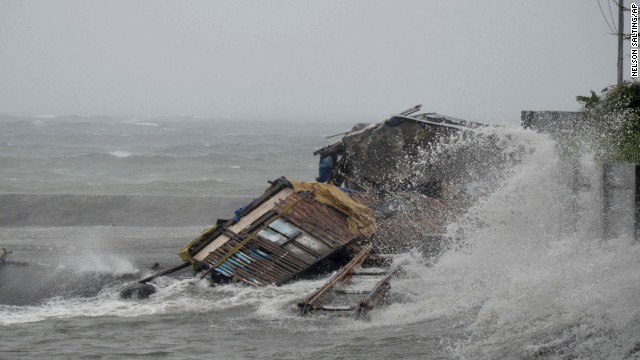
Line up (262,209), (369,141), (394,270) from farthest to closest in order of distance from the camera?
1. (369,141)
2. (262,209)
3. (394,270)

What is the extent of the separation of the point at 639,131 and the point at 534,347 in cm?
660

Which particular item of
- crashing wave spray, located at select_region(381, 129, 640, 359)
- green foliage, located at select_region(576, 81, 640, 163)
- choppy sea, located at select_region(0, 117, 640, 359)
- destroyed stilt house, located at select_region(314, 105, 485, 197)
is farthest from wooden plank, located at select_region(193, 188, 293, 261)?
green foliage, located at select_region(576, 81, 640, 163)

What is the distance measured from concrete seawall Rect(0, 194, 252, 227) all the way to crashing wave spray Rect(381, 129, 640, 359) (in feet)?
38.1

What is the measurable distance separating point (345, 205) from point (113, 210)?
38.7 ft

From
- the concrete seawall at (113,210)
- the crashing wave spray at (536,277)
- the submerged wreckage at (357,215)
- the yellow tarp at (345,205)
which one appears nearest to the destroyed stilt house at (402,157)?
the submerged wreckage at (357,215)

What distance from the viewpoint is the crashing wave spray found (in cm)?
1010

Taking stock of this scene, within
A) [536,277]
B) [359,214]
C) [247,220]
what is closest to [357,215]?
[359,214]

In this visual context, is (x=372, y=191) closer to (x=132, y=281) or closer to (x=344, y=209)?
(x=344, y=209)

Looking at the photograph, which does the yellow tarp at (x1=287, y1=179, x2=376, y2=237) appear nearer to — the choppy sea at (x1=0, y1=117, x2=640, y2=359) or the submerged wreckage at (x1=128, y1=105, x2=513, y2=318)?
the submerged wreckage at (x1=128, y1=105, x2=513, y2=318)

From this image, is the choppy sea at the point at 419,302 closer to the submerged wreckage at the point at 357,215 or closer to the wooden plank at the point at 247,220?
the submerged wreckage at the point at 357,215

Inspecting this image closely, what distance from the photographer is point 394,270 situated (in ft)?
49.7

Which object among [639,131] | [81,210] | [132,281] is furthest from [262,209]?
[81,210]

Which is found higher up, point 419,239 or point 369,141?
point 369,141

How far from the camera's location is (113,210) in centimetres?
2728
